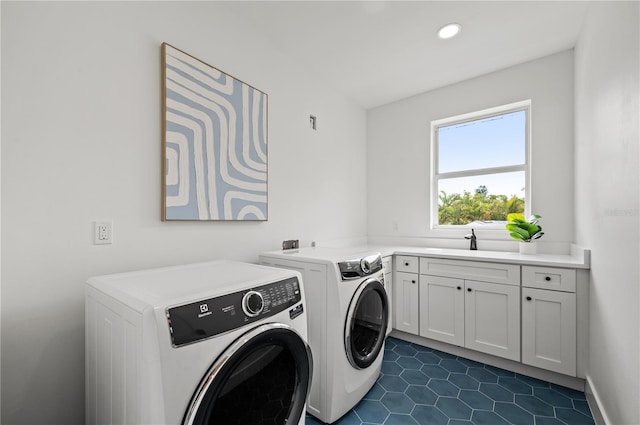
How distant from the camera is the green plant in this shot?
7.69 feet

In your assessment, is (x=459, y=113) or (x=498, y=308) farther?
(x=459, y=113)

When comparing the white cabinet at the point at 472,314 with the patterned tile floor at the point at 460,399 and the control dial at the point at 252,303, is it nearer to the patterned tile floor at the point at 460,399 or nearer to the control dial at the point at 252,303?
the patterned tile floor at the point at 460,399

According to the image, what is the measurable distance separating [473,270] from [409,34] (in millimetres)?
1908

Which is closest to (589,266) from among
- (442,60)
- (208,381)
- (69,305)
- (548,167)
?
(548,167)

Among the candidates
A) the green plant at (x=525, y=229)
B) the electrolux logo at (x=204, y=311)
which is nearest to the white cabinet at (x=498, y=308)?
the green plant at (x=525, y=229)

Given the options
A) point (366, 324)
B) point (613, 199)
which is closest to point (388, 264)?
point (366, 324)

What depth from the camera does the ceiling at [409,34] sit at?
1.87 metres

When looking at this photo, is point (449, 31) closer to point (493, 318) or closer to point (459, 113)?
point (459, 113)

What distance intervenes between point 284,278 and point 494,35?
94.9 inches

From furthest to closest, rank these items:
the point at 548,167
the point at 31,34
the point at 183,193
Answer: the point at 548,167, the point at 183,193, the point at 31,34

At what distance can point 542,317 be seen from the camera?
6.52 ft

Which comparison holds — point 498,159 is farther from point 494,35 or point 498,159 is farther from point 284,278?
point 284,278

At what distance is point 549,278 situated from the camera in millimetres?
1974

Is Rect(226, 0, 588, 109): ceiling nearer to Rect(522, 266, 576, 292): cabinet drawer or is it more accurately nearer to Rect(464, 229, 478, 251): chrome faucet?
Rect(464, 229, 478, 251): chrome faucet
